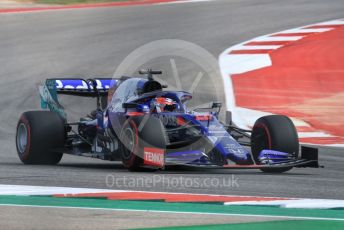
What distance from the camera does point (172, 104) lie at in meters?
11.6

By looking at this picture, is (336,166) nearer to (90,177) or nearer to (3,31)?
(90,177)

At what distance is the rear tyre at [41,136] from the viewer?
40.5 feet

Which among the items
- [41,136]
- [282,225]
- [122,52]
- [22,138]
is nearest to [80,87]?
[22,138]

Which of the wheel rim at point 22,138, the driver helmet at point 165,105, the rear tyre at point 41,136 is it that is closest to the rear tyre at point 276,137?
the driver helmet at point 165,105

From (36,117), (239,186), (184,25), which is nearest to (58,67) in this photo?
(184,25)

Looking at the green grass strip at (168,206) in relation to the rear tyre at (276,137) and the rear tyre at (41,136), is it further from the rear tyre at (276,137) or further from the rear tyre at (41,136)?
the rear tyre at (41,136)

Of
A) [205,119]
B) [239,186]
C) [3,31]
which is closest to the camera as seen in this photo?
[239,186]

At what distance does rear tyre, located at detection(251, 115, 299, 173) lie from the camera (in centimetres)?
1112

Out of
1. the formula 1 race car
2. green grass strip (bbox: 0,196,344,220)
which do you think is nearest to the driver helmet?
the formula 1 race car

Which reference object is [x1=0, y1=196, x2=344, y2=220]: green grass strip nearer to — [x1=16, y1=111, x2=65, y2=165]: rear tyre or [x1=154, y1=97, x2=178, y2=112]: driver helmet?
[x1=154, y1=97, x2=178, y2=112]: driver helmet

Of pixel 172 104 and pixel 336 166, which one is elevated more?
pixel 172 104

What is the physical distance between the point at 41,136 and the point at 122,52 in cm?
1070

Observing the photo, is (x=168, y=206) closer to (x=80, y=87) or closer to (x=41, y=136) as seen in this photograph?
(x=41, y=136)

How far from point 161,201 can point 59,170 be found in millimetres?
3107
